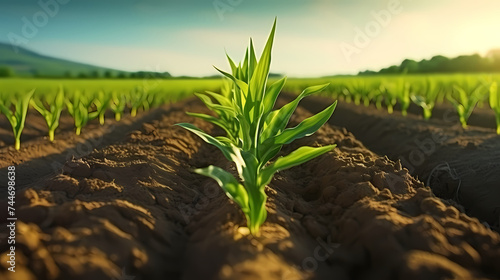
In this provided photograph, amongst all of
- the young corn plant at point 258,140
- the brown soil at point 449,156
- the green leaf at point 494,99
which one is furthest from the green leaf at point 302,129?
the green leaf at point 494,99

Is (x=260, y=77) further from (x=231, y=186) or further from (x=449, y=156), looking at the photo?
(x=449, y=156)

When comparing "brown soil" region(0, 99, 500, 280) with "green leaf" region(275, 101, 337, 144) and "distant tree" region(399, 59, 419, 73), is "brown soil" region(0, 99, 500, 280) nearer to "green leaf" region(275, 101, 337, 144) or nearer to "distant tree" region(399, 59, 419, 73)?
"green leaf" region(275, 101, 337, 144)

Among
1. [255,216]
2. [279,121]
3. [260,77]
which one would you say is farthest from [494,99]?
[255,216]

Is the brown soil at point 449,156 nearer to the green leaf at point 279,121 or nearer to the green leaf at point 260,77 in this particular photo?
the green leaf at point 279,121

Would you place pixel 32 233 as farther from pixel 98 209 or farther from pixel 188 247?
pixel 188 247

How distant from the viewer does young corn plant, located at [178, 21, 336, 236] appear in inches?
86.5

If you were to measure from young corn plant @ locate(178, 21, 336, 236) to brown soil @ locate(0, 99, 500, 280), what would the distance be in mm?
215

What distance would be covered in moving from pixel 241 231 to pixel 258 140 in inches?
21.4

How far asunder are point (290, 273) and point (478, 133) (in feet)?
17.7

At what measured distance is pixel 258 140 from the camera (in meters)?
2.53

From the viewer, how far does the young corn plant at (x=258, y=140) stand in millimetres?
2197

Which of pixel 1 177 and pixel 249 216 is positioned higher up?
pixel 249 216

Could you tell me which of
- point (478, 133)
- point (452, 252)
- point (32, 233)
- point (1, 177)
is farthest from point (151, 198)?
point (478, 133)

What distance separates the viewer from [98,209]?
99.6 inches
